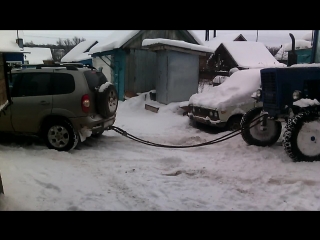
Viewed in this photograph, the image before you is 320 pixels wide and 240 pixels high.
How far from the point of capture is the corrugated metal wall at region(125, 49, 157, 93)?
16047 millimetres

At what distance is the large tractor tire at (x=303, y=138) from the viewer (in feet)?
18.0

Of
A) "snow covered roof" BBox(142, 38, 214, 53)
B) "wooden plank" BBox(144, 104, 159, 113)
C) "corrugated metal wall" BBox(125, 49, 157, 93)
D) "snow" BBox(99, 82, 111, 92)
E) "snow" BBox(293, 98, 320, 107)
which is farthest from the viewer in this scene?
"corrugated metal wall" BBox(125, 49, 157, 93)

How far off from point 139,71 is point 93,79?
960 centimetres

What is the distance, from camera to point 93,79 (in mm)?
6719

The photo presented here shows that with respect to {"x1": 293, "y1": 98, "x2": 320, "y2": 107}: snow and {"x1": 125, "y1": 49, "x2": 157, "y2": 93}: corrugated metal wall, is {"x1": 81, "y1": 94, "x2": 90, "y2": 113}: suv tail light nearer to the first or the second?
{"x1": 293, "y1": 98, "x2": 320, "y2": 107}: snow

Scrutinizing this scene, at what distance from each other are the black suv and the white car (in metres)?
2.81

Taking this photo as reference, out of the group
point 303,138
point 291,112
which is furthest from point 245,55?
point 303,138

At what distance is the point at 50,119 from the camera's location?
6.44 metres

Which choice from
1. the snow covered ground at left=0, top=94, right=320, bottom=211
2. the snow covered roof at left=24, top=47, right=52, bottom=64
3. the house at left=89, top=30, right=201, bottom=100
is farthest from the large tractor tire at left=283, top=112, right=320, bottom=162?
the snow covered roof at left=24, top=47, right=52, bottom=64

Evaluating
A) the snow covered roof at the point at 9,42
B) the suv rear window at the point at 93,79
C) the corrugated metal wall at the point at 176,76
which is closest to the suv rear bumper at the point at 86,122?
the suv rear window at the point at 93,79

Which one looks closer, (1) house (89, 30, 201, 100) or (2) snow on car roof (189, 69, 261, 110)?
(2) snow on car roof (189, 69, 261, 110)
